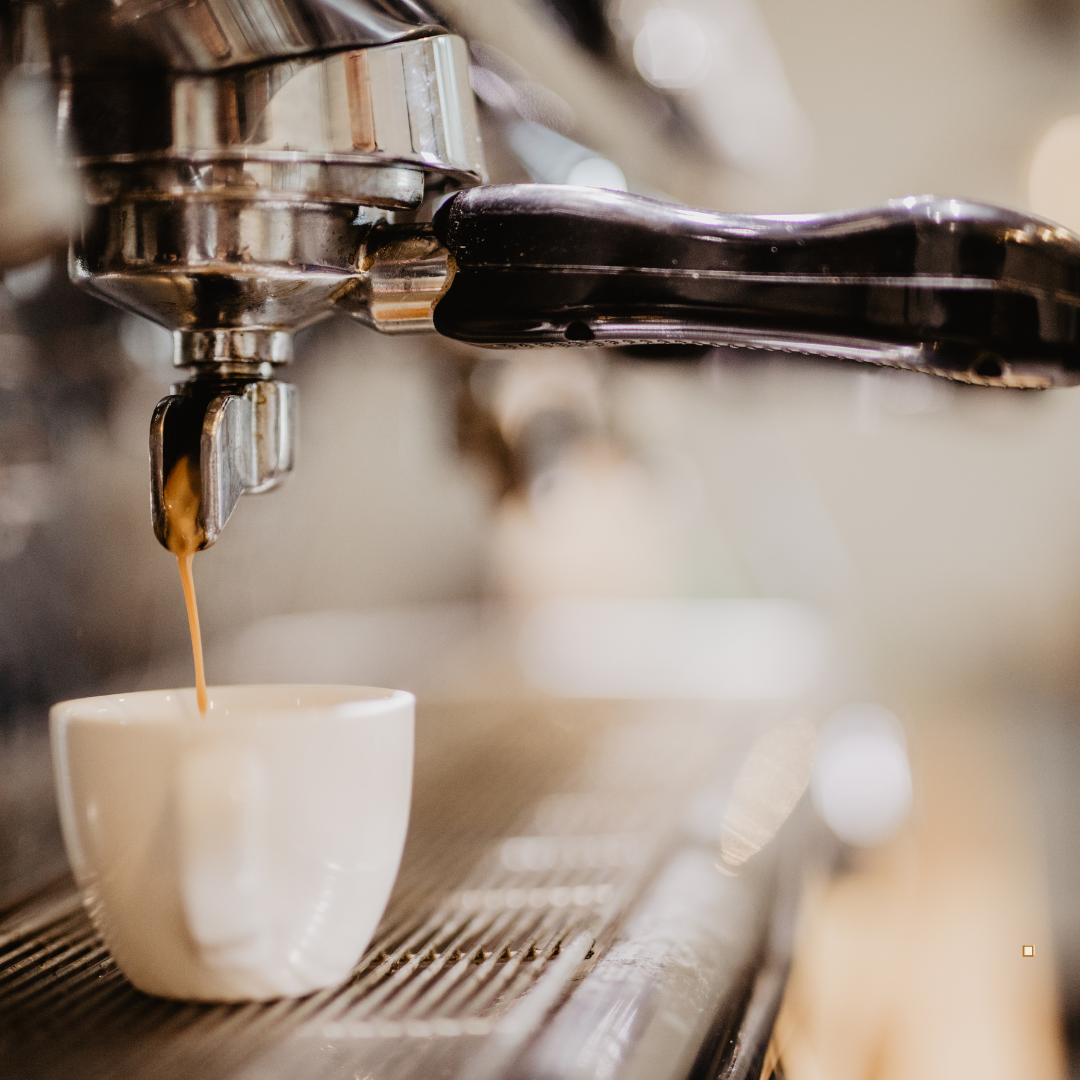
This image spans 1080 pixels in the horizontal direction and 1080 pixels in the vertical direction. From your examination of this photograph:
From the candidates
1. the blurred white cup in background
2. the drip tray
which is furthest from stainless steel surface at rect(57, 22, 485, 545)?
the blurred white cup in background

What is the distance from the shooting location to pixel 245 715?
27 cm

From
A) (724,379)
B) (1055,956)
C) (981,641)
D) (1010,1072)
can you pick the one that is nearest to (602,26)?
(724,379)

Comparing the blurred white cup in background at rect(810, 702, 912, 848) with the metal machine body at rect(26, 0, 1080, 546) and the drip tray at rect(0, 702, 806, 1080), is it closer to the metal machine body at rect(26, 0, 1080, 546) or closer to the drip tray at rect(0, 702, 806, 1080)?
the drip tray at rect(0, 702, 806, 1080)

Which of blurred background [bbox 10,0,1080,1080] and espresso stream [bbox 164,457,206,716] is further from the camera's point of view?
blurred background [bbox 10,0,1080,1080]

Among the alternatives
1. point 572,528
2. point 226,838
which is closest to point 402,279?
point 226,838

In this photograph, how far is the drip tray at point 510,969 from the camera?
0.75 feet

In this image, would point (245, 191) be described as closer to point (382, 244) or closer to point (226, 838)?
point (382, 244)

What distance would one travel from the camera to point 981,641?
1.91 metres

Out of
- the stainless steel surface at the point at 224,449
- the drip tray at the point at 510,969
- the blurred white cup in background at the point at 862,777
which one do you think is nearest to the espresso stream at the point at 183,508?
the stainless steel surface at the point at 224,449

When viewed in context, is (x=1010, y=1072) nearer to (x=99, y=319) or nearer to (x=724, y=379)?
(x=724, y=379)

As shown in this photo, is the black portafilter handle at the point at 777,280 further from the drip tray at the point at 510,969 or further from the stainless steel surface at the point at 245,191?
the drip tray at the point at 510,969

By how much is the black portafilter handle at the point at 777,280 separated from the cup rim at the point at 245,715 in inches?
3.6

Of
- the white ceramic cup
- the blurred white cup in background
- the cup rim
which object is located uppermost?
the cup rim

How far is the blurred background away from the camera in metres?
0.40
